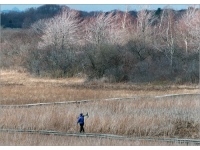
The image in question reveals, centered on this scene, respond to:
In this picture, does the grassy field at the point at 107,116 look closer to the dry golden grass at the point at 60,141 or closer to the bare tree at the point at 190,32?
the dry golden grass at the point at 60,141

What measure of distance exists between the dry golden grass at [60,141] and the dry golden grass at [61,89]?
7089mm

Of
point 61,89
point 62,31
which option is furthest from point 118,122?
point 62,31

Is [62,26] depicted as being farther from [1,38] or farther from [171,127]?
[171,127]

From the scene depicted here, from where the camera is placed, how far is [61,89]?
20234mm

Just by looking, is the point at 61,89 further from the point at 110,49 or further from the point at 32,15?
the point at 32,15

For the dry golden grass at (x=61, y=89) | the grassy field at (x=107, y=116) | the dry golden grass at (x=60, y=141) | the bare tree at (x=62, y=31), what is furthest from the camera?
the bare tree at (x=62, y=31)

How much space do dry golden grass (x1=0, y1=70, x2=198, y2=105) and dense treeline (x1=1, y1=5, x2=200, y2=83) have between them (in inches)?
53.9

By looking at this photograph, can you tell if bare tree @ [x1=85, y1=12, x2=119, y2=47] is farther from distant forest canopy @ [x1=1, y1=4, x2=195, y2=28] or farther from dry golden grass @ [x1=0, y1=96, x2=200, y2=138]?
dry golden grass @ [x1=0, y1=96, x2=200, y2=138]

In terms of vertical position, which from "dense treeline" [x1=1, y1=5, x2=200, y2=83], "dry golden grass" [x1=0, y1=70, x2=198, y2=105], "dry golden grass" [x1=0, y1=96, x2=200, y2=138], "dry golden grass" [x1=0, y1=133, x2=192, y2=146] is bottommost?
"dry golden grass" [x1=0, y1=133, x2=192, y2=146]

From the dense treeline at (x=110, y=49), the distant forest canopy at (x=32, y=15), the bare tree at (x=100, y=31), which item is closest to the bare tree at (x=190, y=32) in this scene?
the dense treeline at (x=110, y=49)

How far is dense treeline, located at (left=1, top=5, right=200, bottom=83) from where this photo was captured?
2434 centimetres

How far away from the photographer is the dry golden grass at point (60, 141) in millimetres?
8073

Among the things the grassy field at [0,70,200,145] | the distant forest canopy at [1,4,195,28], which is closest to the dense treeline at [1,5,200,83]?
the distant forest canopy at [1,4,195,28]

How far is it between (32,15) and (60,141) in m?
23.2
